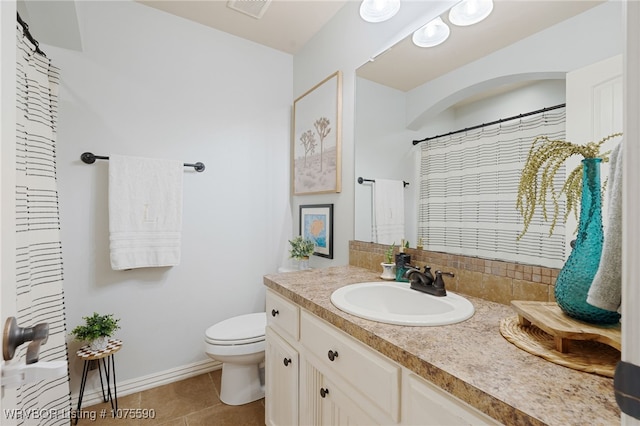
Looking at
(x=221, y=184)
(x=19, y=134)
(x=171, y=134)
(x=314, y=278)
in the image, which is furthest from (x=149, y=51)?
(x=314, y=278)

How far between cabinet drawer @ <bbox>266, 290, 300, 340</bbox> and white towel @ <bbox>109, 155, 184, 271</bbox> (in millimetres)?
886

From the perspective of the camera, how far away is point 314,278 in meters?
1.43

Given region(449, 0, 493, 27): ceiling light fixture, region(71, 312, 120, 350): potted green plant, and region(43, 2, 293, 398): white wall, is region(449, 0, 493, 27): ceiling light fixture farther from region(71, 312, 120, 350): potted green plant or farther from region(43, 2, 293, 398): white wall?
region(71, 312, 120, 350): potted green plant

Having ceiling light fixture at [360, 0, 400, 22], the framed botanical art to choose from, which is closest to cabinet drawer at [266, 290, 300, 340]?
Answer: the framed botanical art

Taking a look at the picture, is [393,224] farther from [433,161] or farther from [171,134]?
[171,134]

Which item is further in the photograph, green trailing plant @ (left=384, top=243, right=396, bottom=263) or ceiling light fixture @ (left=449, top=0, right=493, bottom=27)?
green trailing plant @ (left=384, top=243, right=396, bottom=263)

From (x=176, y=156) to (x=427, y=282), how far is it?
1.81 m

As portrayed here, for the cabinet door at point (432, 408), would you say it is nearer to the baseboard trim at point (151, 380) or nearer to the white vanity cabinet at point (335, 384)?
the white vanity cabinet at point (335, 384)

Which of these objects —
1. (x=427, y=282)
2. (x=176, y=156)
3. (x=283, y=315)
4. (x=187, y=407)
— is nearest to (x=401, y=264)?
(x=427, y=282)

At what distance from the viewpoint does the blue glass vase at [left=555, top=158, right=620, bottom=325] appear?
67 centimetres

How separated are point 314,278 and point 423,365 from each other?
2.72ft

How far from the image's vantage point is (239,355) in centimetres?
163

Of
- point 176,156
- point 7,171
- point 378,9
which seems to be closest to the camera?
point 7,171

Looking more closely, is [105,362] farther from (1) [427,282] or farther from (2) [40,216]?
(1) [427,282]
